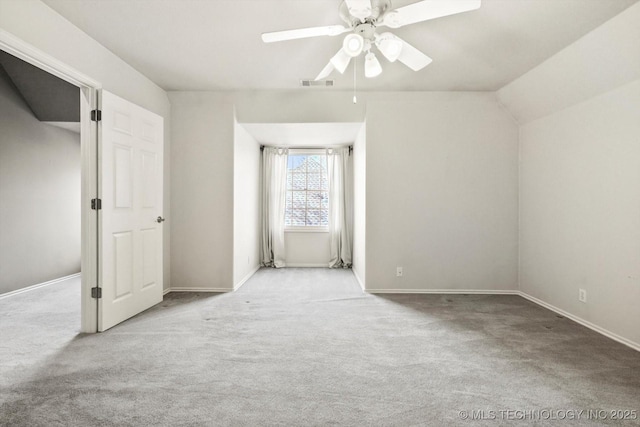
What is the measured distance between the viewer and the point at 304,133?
471 centimetres

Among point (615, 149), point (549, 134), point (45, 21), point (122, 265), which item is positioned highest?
point (45, 21)

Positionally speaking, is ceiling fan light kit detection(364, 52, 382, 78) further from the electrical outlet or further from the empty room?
the electrical outlet

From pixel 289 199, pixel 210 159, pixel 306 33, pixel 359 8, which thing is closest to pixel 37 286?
pixel 210 159

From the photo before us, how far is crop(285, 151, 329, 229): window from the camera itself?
608 centimetres

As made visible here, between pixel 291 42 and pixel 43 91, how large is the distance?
11.6 ft

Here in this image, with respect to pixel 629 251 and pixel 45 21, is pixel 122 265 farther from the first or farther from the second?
pixel 629 251

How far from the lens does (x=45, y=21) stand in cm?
229

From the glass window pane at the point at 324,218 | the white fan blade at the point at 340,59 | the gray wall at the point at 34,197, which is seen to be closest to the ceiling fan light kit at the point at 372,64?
the white fan blade at the point at 340,59

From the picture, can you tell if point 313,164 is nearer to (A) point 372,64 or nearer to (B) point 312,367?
(A) point 372,64

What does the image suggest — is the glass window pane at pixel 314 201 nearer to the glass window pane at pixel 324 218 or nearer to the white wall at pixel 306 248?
the glass window pane at pixel 324 218

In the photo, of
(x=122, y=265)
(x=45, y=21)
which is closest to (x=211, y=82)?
(x=45, y=21)

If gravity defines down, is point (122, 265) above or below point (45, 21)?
below

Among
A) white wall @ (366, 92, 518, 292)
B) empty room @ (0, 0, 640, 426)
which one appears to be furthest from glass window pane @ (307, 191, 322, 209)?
white wall @ (366, 92, 518, 292)

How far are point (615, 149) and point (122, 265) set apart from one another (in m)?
4.41
